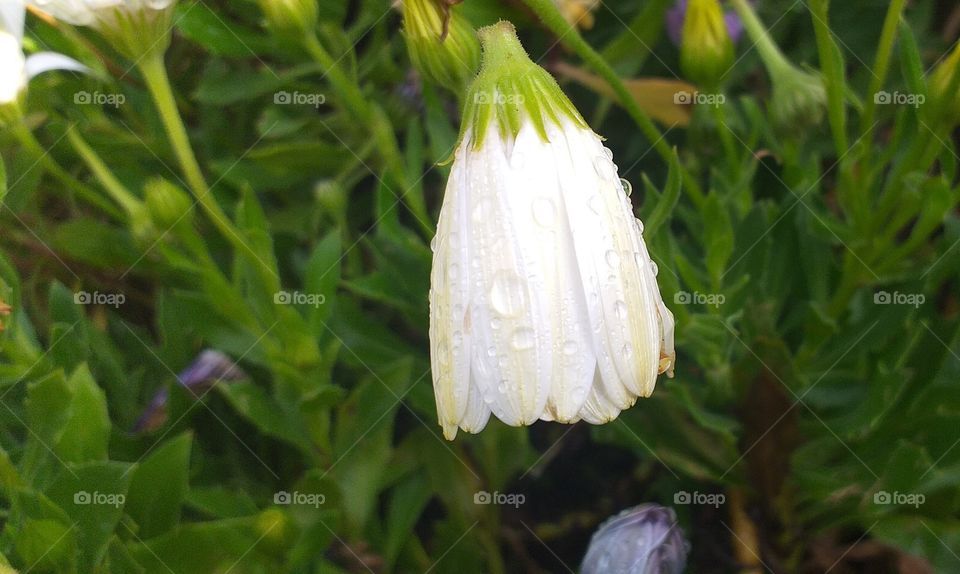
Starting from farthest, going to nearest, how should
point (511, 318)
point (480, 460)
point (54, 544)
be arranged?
point (480, 460) < point (54, 544) < point (511, 318)

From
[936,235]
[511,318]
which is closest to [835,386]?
[936,235]

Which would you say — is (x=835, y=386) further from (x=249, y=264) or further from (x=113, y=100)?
(x=113, y=100)

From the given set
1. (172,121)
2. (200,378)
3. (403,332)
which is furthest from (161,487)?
(403,332)

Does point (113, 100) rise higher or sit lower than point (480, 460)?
higher

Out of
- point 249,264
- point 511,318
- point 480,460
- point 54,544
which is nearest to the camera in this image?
point 511,318

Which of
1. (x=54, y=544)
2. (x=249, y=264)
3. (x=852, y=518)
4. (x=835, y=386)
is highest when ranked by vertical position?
(x=249, y=264)

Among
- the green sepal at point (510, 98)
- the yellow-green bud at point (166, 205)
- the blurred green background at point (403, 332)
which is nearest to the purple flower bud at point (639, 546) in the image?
the blurred green background at point (403, 332)

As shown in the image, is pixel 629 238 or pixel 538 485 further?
pixel 538 485
